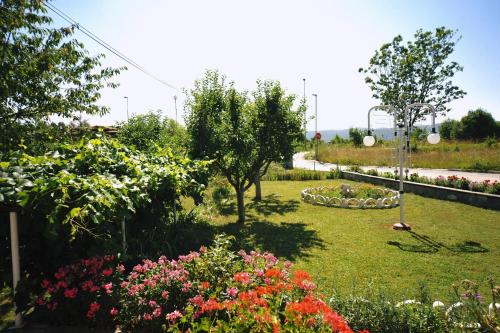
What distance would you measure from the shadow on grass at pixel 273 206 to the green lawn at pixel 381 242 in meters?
0.04

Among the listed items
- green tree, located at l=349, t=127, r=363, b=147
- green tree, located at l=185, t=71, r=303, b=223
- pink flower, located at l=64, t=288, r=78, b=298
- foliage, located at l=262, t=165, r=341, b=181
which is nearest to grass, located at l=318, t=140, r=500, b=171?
foliage, located at l=262, t=165, r=341, b=181

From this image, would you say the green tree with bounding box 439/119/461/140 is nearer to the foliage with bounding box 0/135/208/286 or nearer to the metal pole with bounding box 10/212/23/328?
the foliage with bounding box 0/135/208/286

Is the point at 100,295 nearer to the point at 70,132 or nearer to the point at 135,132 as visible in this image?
the point at 70,132

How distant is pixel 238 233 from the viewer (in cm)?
877

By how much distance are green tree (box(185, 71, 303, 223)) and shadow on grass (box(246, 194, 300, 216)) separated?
1.95m

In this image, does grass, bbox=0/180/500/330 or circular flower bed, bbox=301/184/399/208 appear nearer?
grass, bbox=0/180/500/330

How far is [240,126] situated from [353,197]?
6.34m

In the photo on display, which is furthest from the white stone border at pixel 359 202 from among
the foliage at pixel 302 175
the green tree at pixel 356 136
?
the green tree at pixel 356 136

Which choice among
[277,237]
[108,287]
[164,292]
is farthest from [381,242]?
[108,287]

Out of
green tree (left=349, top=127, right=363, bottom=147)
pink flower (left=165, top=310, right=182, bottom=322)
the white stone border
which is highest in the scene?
green tree (left=349, top=127, right=363, bottom=147)

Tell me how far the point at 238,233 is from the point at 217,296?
18.4 feet

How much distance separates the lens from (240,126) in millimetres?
10281

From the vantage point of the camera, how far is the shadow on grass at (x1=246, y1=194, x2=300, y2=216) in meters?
11.9

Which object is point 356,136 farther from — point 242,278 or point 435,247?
point 242,278
